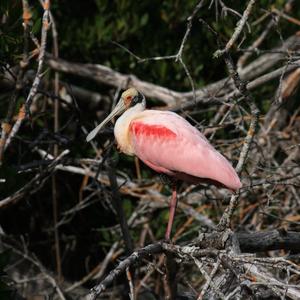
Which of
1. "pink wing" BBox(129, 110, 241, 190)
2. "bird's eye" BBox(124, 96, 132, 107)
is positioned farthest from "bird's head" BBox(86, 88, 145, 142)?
"pink wing" BBox(129, 110, 241, 190)

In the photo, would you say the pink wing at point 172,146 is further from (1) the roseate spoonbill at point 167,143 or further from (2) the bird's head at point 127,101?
(2) the bird's head at point 127,101

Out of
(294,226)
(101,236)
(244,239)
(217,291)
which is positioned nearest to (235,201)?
(244,239)

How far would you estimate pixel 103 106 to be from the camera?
7.30 meters

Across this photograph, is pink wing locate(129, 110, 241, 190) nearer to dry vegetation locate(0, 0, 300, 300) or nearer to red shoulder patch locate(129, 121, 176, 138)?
red shoulder patch locate(129, 121, 176, 138)

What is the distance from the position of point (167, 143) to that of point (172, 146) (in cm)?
6

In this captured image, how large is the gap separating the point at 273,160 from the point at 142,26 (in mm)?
1688

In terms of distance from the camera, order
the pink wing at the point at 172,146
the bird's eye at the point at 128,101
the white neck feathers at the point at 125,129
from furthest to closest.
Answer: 1. the bird's eye at the point at 128,101
2. the white neck feathers at the point at 125,129
3. the pink wing at the point at 172,146

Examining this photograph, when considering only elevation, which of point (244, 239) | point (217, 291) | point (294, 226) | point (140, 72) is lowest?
point (294, 226)

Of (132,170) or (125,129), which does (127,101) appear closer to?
(125,129)

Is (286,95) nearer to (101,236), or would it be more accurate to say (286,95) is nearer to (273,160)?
(273,160)

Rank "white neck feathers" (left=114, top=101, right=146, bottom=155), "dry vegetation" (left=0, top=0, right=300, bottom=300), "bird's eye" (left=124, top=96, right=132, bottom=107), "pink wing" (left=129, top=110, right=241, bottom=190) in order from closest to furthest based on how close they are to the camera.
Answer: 1. "pink wing" (left=129, top=110, right=241, bottom=190)
2. "white neck feathers" (left=114, top=101, right=146, bottom=155)
3. "bird's eye" (left=124, top=96, right=132, bottom=107)
4. "dry vegetation" (left=0, top=0, right=300, bottom=300)

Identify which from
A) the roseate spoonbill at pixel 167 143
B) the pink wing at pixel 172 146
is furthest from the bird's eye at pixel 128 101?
the pink wing at pixel 172 146

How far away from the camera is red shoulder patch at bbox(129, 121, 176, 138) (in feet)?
16.9

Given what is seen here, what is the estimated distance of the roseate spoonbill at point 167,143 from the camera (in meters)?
4.93
